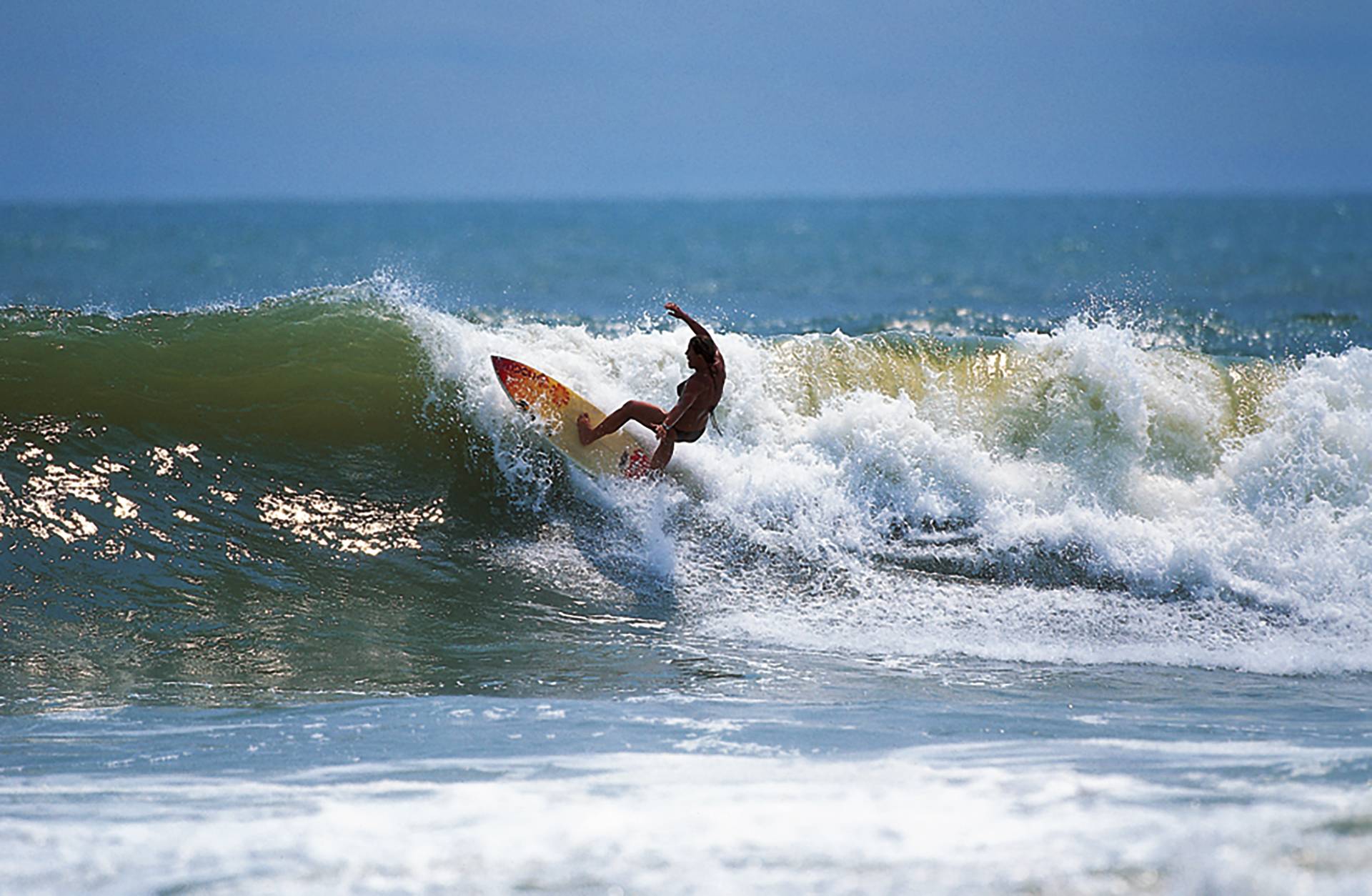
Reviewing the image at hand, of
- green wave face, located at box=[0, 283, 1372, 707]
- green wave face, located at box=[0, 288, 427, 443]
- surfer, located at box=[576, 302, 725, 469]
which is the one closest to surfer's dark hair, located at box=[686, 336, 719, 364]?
surfer, located at box=[576, 302, 725, 469]

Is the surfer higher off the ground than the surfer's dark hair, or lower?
lower

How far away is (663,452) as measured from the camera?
8.32 metres

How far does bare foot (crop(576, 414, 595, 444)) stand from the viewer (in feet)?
28.0

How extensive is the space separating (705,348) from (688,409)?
43 cm

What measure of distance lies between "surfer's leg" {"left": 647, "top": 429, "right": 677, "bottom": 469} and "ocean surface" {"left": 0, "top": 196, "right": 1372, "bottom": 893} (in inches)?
4.8

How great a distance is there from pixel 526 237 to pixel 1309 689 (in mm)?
55286

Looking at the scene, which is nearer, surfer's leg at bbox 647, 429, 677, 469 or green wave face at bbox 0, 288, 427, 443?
surfer's leg at bbox 647, 429, 677, 469

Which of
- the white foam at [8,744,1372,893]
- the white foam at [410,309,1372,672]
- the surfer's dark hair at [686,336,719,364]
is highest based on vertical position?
the surfer's dark hair at [686,336,719,364]

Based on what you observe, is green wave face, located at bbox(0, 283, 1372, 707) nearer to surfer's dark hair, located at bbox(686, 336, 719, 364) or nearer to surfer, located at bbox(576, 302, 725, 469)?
surfer, located at bbox(576, 302, 725, 469)

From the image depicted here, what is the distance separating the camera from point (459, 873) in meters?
3.94

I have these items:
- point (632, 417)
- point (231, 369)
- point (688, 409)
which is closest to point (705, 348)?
point (688, 409)

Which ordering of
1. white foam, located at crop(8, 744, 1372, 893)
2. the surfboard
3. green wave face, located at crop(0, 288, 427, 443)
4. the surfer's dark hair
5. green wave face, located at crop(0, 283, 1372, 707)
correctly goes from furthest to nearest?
green wave face, located at crop(0, 288, 427, 443) → the surfboard → the surfer's dark hair → green wave face, located at crop(0, 283, 1372, 707) → white foam, located at crop(8, 744, 1372, 893)

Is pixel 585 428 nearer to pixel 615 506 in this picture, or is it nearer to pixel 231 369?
pixel 615 506

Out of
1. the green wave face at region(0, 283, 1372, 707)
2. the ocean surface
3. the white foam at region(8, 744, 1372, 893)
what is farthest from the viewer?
the green wave face at region(0, 283, 1372, 707)
